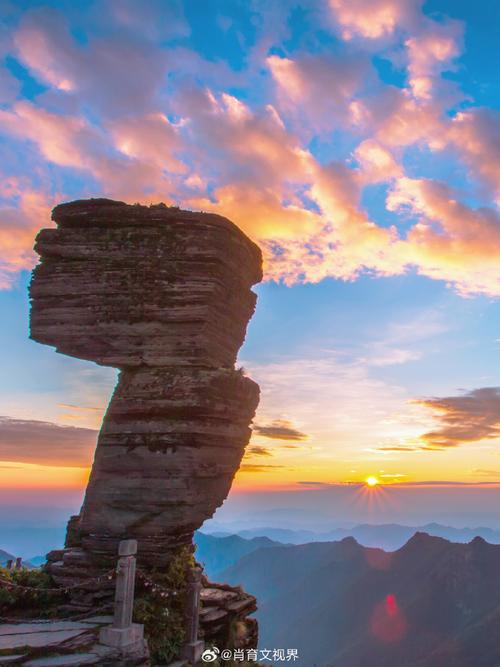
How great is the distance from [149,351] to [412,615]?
139687 millimetres

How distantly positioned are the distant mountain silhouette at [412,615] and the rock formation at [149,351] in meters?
96.4

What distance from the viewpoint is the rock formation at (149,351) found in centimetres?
1972

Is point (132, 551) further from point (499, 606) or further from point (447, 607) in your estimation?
point (447, 607)

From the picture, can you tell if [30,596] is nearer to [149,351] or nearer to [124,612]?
[124,612]

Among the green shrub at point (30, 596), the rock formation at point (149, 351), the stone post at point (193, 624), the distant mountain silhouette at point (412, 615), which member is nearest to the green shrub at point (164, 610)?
the stone post at point (193, 624)

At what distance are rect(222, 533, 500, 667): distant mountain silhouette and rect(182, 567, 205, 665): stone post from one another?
9467 cm

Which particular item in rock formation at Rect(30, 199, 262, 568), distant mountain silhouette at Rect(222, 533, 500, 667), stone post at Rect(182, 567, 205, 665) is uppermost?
rock formation at Rect(30, 199, 262, 568)

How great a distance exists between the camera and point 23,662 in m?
13.4

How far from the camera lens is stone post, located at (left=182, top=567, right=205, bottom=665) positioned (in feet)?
59.3

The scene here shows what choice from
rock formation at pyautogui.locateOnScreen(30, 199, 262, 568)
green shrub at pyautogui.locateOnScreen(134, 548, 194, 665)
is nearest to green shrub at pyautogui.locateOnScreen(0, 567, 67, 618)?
rock formation at pyautogui.locateOnScreen(30, 199, 262, 568)

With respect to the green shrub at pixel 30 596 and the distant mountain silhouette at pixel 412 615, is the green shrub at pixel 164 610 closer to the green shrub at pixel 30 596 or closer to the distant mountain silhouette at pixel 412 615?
the green shrub at pixel 30 596

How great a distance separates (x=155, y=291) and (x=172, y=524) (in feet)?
31.1

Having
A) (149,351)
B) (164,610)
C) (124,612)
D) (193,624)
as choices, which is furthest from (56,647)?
(149,351)

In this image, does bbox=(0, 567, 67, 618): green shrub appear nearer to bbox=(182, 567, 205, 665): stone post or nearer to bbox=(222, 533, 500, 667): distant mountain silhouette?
bbox=(182, 567, 205, 665): stone post
